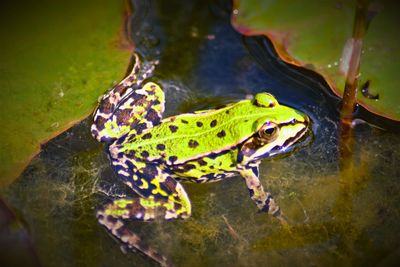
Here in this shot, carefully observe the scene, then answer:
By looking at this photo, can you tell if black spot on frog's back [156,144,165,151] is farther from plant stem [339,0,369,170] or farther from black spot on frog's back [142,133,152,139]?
plant stem [339,0,369,170]

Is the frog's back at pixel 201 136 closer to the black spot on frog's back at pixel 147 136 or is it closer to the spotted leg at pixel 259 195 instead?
the black spot on frog's back at pixel 147 136

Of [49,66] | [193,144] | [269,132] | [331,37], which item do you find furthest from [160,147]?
[331,37]

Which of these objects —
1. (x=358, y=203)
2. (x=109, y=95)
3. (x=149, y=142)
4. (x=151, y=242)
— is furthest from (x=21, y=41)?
(x=358, y=203)

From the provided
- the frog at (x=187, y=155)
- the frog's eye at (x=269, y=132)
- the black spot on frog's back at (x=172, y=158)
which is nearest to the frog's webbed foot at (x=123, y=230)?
the frog at (x=187, y=155)

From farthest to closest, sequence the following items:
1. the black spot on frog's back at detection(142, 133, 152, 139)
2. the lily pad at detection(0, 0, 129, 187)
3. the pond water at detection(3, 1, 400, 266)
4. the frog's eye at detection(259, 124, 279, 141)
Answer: the lily pad at detection(0, 0, 129, 187), the black spot on frog's back at detection(142, 133, 152, 139), the pond water at detection(3, 1, 400, 266), the frog's eye at detection(259, 124, 279, 141)

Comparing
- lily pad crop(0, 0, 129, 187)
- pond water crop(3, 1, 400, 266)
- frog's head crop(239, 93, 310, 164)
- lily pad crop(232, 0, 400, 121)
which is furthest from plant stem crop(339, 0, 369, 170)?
lily pad crop(0, 0, 129, 187)

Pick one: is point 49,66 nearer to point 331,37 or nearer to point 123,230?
point 123,230
